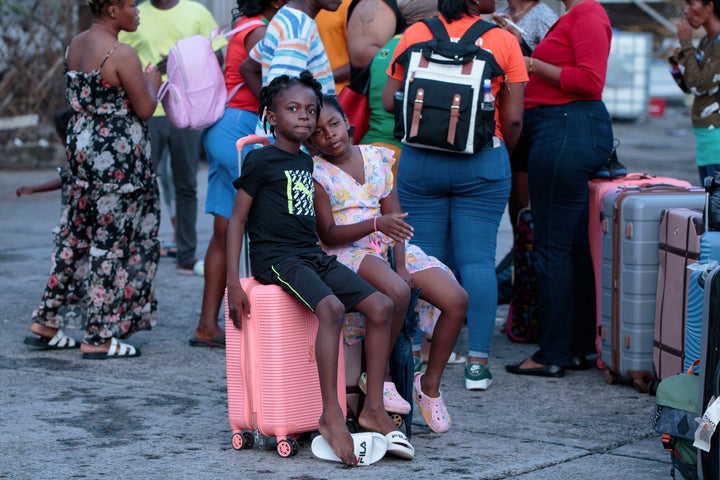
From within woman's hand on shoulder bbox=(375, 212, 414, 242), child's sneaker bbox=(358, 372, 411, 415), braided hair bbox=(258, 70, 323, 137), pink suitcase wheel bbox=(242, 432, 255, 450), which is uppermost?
braided hair bbox=(258, 70, 323, 137)

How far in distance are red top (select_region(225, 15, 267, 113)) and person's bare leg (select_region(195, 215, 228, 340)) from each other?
0.56 metres

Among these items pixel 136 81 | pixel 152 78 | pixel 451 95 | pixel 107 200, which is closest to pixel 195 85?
pixel 152 78

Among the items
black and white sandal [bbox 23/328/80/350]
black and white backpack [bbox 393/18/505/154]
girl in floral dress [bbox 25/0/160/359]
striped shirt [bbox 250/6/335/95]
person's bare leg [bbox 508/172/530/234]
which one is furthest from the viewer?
person's bare leg [bbox 508/172/530/234]

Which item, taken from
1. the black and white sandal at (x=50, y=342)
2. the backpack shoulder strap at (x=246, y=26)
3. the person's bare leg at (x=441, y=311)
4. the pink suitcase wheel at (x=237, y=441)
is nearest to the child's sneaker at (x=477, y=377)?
the person's bare leg at (x=441, y=311)

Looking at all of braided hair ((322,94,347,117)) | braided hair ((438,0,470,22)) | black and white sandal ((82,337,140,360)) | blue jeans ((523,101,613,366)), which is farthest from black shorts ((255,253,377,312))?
black and white sandal ((82,337,140,360))

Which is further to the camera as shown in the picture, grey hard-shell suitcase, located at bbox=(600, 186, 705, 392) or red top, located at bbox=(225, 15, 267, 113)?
red top, located at bbox=(225, 15, 267, 113)

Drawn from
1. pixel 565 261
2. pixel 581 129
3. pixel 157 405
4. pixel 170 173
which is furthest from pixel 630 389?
pixel 170 173

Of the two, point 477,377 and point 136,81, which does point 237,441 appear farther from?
point 136,81

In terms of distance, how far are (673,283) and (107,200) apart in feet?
8.45

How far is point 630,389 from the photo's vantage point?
539 centimetres

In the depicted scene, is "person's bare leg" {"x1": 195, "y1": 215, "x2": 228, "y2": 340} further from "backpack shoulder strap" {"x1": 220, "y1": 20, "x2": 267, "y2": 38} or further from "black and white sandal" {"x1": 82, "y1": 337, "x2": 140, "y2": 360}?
"backpack shoulder strap" {"x1": 220, "y1": 20, "x2": 267, "y2": 38}

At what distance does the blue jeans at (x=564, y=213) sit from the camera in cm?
550

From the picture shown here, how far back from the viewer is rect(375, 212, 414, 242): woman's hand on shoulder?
4.31 m

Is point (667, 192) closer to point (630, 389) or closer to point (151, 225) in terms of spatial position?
point (630, 389)
